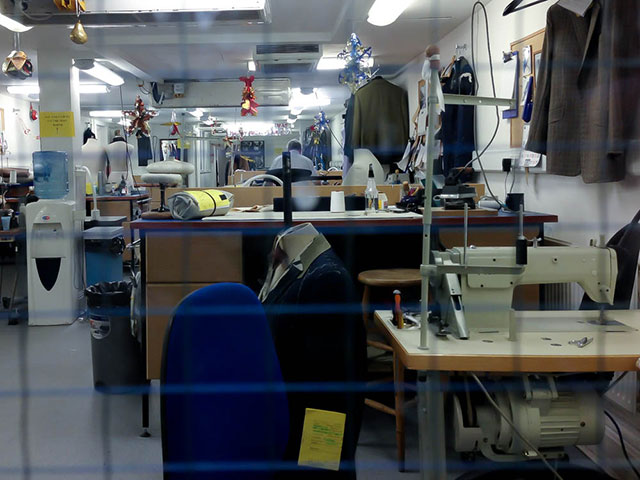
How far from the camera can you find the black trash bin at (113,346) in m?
2.36

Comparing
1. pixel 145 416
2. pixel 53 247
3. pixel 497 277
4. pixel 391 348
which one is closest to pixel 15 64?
pixel 53 247

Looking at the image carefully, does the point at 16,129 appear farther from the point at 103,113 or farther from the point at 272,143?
the point at 272,143

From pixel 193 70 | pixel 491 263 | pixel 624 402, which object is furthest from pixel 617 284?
pixel 193 70

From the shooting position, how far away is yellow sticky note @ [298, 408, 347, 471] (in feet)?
3.71

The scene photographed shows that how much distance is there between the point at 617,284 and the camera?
152cm

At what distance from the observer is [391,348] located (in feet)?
6.20

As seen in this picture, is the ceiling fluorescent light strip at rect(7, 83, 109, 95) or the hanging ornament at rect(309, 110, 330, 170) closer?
the ceiling fluorescent light strip at rect(7, 83, 109, 95)

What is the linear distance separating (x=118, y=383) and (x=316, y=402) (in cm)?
153

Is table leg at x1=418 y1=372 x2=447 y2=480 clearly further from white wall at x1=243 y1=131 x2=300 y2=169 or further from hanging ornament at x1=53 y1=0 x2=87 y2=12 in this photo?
white wall at x1=243 y1=131 x2=300 y2=169

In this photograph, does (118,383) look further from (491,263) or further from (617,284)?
(617,284)

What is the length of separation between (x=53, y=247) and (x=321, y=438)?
312 centimetres

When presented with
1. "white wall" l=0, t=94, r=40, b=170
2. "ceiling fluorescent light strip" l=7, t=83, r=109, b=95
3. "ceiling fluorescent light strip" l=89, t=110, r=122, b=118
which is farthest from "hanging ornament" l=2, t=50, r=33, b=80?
"ceiling fluorescent light strip" l=89, t=110, r=122, b=118

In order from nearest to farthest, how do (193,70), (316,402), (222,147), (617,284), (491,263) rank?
(316,402)
(491,263)
(617,284)
(193,70)
(222,147)

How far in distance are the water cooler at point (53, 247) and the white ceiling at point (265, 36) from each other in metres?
0.96
